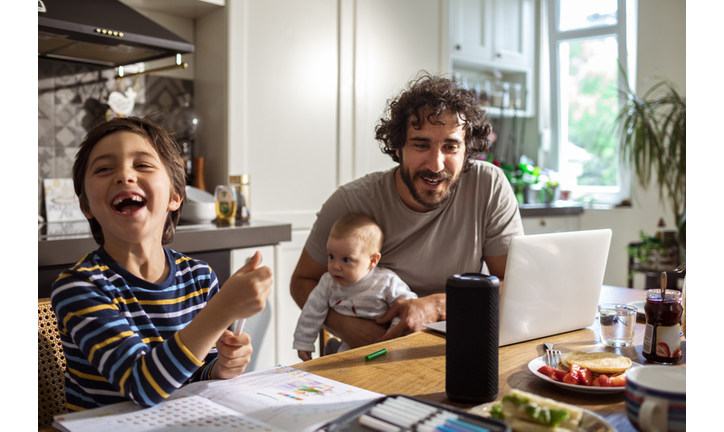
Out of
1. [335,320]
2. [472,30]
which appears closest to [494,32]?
[472,30]

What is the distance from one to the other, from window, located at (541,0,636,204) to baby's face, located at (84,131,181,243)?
3992 mm

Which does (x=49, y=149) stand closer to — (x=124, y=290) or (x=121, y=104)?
(x=121, y=104)

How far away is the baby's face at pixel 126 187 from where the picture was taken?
93 cm

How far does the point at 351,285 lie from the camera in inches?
60.9

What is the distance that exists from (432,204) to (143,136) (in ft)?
2.94

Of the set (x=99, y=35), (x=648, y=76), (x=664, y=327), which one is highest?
(x=648, y=76)

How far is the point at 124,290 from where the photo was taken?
0.94 meters

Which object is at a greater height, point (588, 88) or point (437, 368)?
point (588, 88)

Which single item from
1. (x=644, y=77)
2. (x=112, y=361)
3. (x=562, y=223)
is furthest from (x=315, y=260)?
(x=644, y=77)

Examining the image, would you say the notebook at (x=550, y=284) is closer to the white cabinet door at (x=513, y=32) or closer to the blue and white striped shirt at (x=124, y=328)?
the blue and white striped shirt at (x=124, y=328)

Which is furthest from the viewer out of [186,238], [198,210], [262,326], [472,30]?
[472,30]

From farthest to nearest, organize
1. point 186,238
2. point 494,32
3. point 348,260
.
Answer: point 494,32 < point 186,238 < point 348,260

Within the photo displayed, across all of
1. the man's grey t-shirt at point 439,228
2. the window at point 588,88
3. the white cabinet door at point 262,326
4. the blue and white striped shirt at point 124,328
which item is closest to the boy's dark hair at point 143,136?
the blue and white striped shirt at point 124,328

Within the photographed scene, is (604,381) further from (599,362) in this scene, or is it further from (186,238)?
(186,238)
